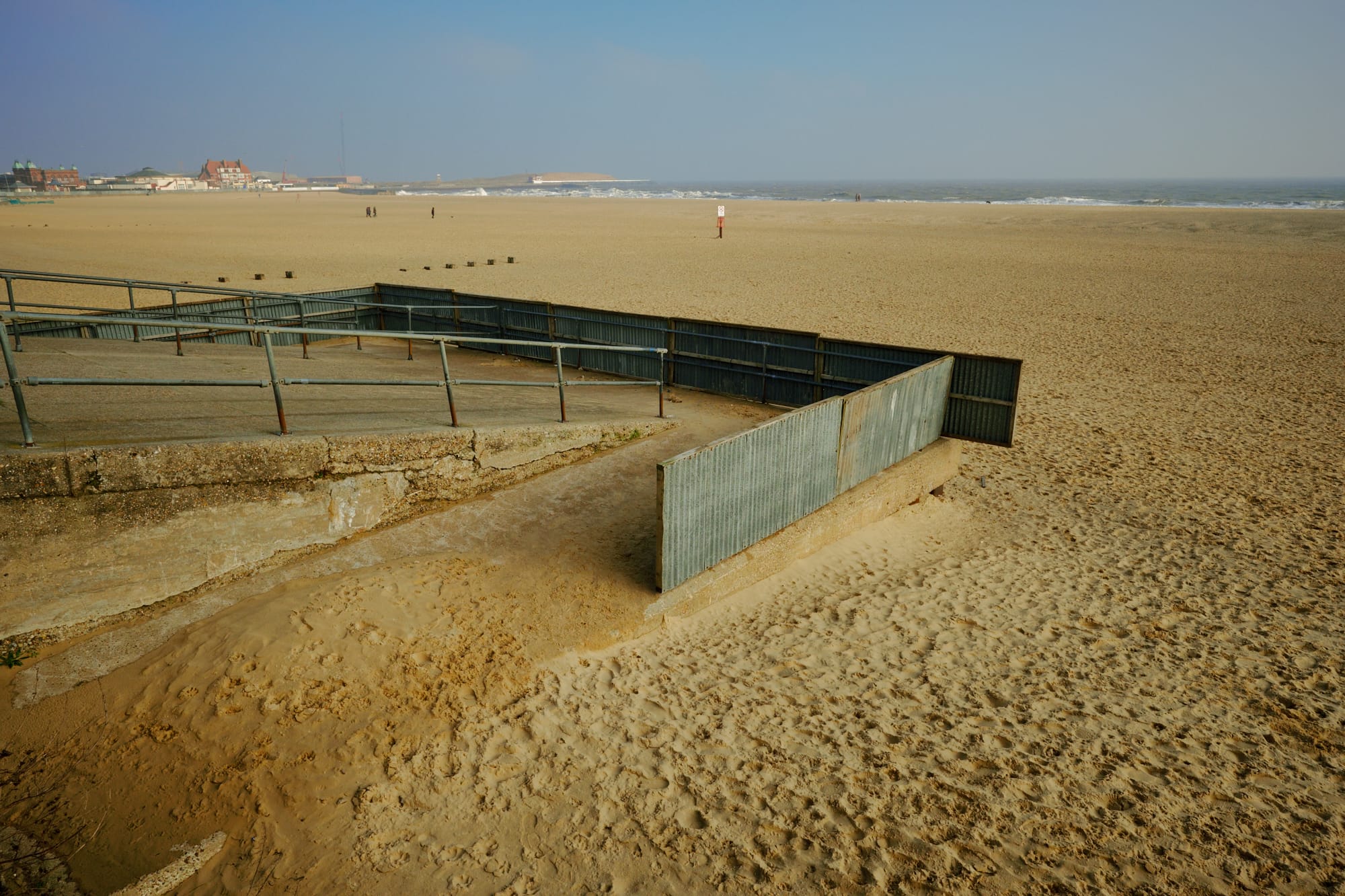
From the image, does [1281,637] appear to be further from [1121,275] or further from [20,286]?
[20,286]

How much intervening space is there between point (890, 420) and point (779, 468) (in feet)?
7.24

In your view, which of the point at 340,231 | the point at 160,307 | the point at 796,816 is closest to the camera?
the point at 796,816

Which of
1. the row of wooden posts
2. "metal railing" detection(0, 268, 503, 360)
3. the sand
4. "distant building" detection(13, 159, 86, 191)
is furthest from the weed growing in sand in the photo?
"distant building" detection(13, 159, 86, 191)

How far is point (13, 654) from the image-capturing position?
5340 millimetres

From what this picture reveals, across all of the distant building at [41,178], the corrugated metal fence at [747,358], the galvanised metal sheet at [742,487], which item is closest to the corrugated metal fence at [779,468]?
the galvanised metal sheet at [742,487]

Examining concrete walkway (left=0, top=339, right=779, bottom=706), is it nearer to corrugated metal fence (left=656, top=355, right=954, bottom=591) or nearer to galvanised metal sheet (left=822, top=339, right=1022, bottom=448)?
corrugated metal fence (left=656, top=355, right=954, bottom=591)

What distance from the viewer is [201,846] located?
435 cm

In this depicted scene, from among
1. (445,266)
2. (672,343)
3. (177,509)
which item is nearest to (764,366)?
(672,343)

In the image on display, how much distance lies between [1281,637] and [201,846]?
8634 mm

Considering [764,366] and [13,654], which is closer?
[13,654]

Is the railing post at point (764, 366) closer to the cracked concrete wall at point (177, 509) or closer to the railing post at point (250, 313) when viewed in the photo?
the cracked concrete wall at point (177, 509)

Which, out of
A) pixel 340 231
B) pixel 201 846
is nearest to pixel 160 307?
pixel 201 846

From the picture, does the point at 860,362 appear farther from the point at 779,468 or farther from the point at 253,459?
the point at 253,459

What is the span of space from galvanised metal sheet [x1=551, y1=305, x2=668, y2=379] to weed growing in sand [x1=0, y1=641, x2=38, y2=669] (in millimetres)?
8887
